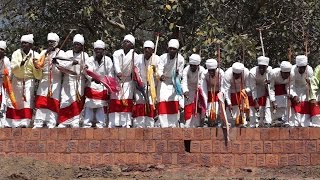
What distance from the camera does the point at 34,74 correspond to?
9.38 meters

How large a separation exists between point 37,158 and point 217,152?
2.60m

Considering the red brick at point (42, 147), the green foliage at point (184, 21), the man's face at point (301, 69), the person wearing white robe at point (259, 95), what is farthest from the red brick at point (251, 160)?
the green foliage at point (184, 21)

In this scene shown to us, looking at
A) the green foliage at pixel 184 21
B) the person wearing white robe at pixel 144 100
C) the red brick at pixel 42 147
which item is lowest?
the red brick at pixel 42 147

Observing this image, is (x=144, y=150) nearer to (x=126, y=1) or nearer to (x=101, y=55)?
(x=101, y=55)

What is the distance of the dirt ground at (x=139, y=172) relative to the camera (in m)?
8.45

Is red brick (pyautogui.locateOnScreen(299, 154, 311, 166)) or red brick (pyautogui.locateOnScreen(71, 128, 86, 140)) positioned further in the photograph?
red brick (pyautogui.locateOnScreen(71, 128, 86, 140))

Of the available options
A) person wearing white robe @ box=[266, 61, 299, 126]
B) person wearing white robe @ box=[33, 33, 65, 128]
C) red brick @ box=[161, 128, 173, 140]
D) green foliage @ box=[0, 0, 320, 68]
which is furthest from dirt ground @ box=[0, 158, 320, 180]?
green foliage @ box=[0, 0, 320, 68]

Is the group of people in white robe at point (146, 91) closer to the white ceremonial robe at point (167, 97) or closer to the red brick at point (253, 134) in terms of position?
the white ceremonial robe at point (167, 97)

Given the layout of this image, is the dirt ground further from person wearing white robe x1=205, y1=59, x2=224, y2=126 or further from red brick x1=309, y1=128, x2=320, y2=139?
person wearing white robe x1=205, y1=59, x2=224, y2=126

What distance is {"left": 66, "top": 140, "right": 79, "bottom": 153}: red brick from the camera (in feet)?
29.5

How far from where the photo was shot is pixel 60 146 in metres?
9.04

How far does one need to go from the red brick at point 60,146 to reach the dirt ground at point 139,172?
0.25 metres

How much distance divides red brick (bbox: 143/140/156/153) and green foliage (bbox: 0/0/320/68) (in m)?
3.07

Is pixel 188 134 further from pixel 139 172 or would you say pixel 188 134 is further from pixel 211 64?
pixel 211 64
